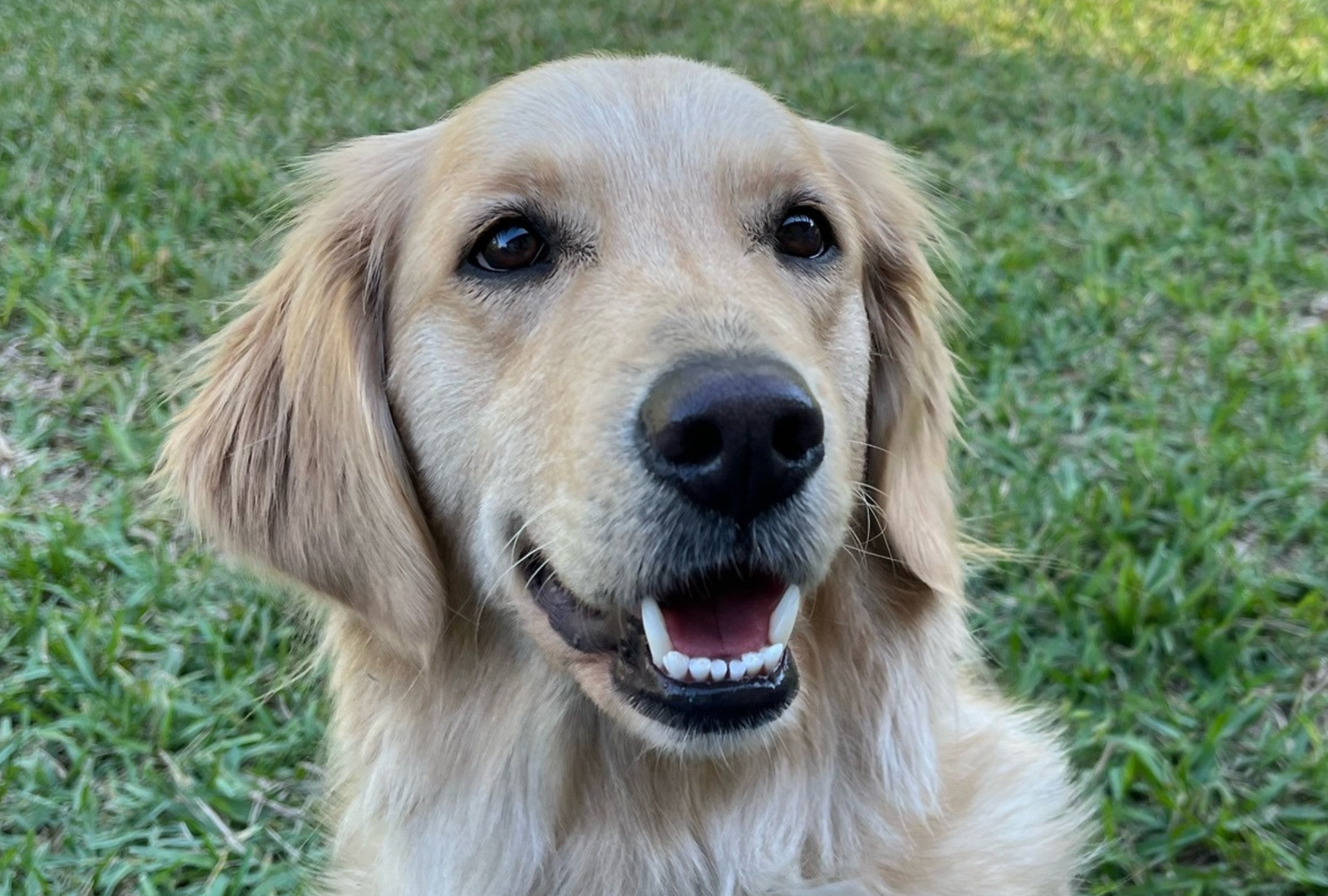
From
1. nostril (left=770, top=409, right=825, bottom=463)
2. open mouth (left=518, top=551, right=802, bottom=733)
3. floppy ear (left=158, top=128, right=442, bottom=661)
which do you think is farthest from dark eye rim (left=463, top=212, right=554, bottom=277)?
nostril (left=770, top=409, right=825, bottom=463)

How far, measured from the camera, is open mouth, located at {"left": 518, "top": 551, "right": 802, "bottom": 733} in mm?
2035

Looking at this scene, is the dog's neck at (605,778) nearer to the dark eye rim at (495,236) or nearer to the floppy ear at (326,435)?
the floppy ear at (326,435)

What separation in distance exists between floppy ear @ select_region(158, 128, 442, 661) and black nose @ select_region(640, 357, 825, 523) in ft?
2.47

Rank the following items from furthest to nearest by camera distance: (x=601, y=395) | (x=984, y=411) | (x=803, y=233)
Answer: (x=984, y=411) < (x=803, y=233) < (x=601, y=395)

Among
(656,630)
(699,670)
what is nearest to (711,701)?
(699,670)

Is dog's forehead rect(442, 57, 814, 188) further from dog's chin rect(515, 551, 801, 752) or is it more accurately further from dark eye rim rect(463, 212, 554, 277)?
dog's chin rect(515, 551, 801, 752)

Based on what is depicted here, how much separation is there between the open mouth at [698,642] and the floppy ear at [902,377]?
536 mm

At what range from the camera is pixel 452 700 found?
8.14ft

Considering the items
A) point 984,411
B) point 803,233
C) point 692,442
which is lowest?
point 984,411

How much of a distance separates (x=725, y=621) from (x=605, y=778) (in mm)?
561

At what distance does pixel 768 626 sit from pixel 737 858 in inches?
24.4

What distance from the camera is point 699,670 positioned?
6.66 ft

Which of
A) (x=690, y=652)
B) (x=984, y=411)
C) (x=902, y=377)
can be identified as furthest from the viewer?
(x=984, y=411)

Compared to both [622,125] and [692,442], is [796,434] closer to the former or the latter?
[692,442]
